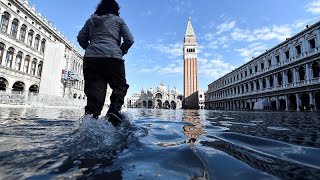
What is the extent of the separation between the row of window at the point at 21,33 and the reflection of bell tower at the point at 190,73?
46.2m

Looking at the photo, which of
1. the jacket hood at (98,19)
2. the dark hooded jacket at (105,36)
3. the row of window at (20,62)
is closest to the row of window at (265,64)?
the dark hooded jacket at (105,36)

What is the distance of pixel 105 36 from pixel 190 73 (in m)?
66.9

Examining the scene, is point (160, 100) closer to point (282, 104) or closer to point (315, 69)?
point (282, 104)

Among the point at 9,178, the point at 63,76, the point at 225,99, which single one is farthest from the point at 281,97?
the point at 9,178

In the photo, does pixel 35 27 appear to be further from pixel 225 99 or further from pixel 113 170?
pixel 225 99

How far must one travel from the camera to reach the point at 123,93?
10.2 ft

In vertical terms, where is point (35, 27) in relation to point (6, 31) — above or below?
above

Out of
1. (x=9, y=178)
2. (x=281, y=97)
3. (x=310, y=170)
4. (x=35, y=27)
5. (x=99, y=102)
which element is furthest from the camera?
(x=281, y=97)

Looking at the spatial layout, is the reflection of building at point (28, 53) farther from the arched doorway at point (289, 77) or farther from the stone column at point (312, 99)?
the arched doorway at point (289, 77)

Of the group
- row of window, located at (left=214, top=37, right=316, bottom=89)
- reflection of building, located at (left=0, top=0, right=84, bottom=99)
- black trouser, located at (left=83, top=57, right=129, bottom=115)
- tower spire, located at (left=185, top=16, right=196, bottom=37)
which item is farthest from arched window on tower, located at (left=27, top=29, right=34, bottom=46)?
tower spire, located at (left=185, top=16, right=196, bottom=37)

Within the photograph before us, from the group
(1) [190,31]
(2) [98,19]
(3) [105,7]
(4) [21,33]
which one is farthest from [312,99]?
(1) [190,31]

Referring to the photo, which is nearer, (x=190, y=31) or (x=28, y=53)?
(x=28, y=53)

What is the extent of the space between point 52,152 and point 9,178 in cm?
52

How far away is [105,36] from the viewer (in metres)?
2.88
